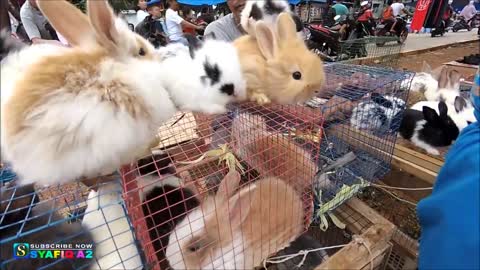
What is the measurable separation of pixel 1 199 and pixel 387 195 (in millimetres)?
1637

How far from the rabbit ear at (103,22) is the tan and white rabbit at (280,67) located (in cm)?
42

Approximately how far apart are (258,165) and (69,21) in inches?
29.3

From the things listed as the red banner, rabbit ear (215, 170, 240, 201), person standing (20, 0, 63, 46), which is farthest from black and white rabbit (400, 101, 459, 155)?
the red banner

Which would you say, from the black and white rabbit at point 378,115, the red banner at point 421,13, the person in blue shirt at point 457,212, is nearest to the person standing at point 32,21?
the black and white rabbit at point 378,115

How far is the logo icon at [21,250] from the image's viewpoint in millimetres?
646

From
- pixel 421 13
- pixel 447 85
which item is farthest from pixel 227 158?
pixel 421 13

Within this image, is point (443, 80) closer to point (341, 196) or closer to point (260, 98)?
point (341, 196)

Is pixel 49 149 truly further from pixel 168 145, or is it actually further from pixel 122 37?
pixel 168 145

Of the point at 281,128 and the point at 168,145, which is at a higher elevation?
the point at 281,128

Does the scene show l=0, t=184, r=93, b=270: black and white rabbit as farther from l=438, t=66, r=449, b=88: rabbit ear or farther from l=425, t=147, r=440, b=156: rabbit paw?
l=438, t=66, r=449, b=88: rabbit ear

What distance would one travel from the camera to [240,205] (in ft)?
2.80

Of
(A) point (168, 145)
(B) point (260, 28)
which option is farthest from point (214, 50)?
(A) point (168, 145)

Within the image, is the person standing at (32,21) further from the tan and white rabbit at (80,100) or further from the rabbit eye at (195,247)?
the rabbit eye at (195,247)

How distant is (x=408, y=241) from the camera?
114cm
